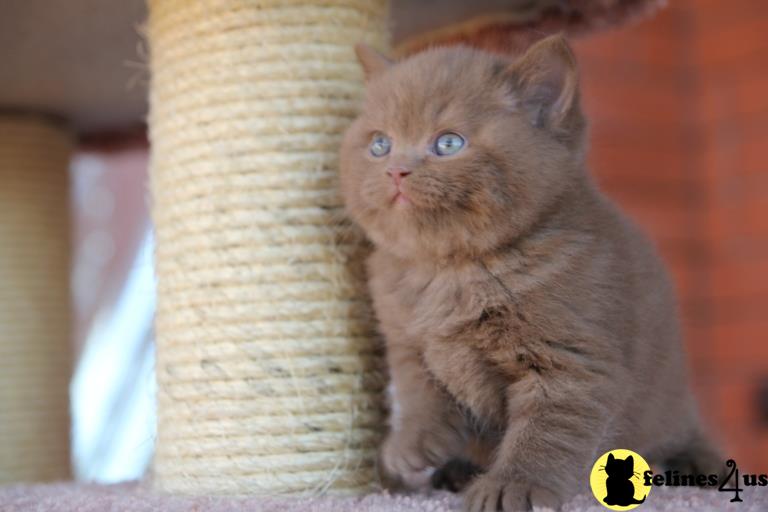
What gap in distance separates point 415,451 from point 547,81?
46cm

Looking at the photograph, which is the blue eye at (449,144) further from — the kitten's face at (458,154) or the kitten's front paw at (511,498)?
the kitten's front paw at (511,498)

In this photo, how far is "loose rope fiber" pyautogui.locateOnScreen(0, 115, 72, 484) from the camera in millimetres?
1768

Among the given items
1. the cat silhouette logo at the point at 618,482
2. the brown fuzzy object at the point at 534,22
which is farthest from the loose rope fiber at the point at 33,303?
the cat silhouette logo at the point at 618,482

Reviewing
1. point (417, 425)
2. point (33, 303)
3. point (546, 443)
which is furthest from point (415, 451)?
point (33, 303)

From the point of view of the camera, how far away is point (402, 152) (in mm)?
1103

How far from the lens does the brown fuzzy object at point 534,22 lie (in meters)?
1.46

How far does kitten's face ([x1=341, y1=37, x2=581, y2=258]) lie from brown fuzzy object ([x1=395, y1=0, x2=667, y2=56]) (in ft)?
1.32

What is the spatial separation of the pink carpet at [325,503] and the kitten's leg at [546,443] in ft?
0.12

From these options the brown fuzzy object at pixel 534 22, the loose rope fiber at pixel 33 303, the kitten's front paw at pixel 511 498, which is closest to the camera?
the kitten's front paw at pixel 511 498

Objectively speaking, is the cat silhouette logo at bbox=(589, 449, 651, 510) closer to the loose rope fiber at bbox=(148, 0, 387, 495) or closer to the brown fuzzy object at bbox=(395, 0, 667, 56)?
the loose rope fiber at bbox=(148, 0, 387, 495)

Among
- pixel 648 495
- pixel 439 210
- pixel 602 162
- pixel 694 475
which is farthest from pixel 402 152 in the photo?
pixel 602 162

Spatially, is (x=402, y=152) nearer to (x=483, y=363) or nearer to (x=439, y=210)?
(x=439, y=210)

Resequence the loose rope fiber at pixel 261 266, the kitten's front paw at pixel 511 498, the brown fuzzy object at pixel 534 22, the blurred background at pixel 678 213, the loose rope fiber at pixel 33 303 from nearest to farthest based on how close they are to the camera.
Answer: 1. the kitten's front paw at pixel 511 498
2. the loose rope fiber at pixel 261 266
3. the brown fuzzy object at pixel 534 22
4. the loose rope fiber at pixel 33 303
5. the blurred background at pixel 678 213

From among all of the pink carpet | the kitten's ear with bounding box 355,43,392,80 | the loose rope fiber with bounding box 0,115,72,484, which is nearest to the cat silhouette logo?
the pink carpet
